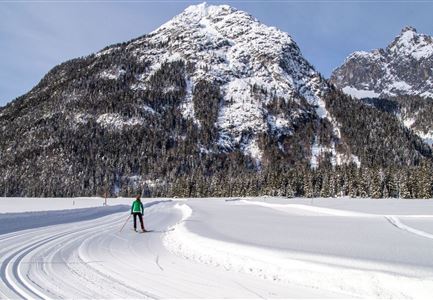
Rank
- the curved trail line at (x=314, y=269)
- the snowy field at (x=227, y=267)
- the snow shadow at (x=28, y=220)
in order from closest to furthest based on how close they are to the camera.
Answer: the curved trail line at (x=314, y=269) < the snowy field at (x=227, y=267) < the snow shadow at (x=28, y=220)

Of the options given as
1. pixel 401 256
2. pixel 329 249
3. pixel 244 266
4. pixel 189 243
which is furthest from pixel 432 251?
pixel 189 243

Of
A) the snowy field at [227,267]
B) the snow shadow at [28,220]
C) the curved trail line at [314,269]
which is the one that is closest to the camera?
the curved trail line at [314,269]

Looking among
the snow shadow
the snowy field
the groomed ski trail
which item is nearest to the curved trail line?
the snowy field

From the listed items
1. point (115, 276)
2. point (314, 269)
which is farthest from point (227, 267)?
point (115, 276)

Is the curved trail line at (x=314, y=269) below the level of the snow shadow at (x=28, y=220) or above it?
above

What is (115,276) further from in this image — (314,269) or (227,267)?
(314,269)

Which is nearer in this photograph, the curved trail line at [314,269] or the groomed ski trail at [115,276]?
the curved trail line at [314,269]

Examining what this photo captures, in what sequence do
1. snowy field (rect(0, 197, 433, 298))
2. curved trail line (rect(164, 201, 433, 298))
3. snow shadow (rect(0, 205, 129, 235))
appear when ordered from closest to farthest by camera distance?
curved trail line (rect(164, 201, 433, 298)) → snowy field (rect(0, 197, 433, 298)) → snow shadow (rect(0, 205, 129, 235))

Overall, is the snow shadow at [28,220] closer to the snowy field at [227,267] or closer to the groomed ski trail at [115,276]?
the snowy field at [227,267]

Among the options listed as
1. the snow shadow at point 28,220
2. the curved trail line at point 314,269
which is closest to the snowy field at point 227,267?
the curved trail line at point 314,269

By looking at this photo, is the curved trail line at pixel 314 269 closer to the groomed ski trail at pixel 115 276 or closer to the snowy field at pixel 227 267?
the snowy field at pixel 227 267

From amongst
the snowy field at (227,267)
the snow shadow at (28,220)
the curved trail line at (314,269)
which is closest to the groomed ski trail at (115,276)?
the snowy field at (227,267)

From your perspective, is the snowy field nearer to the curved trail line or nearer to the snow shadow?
the curved trail line

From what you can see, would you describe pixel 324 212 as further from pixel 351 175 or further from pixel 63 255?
pixel 351 175
